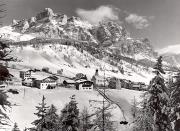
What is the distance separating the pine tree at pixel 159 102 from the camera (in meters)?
21.7

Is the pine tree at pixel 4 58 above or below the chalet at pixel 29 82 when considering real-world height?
below

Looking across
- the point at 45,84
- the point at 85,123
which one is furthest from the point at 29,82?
the point at 85,123

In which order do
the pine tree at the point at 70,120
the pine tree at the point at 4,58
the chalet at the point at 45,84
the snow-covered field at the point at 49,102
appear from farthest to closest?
the chalet at the point at 45,84 → the snow-covered field at the point at 49,102 → the pine tree at the point at 70,120 → the pine tree at the point at 4,58

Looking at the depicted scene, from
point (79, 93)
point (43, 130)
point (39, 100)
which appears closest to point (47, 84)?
point (79, 93)

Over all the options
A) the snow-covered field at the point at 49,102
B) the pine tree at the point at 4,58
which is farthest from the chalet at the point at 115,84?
the pine tree at the point at 4,58

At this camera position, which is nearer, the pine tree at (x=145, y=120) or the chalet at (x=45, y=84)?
the pine tree at (x=145, y=120)

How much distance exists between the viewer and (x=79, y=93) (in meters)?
121

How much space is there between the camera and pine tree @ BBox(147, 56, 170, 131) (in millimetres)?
21734

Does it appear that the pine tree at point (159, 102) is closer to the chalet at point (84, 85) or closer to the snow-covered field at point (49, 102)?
the snow-covered field at point (49, 102)

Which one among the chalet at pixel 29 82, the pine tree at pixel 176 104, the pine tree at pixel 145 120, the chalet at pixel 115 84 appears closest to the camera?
the pine tree at pixel 176 104

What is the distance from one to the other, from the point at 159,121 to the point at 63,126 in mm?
9040

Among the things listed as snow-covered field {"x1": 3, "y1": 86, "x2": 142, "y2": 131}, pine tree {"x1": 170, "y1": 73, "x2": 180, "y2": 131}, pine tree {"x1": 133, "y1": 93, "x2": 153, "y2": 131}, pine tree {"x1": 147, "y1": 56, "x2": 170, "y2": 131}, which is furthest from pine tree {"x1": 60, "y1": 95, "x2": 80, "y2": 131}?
snow-covered field {"x1": 3, "y1": 86, "x2": 142, "y2": 131}

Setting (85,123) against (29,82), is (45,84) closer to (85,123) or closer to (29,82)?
(29,82)

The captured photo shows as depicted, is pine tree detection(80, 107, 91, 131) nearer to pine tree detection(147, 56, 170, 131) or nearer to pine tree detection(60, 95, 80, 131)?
pine tree detection(60, 95, 80, 131)
